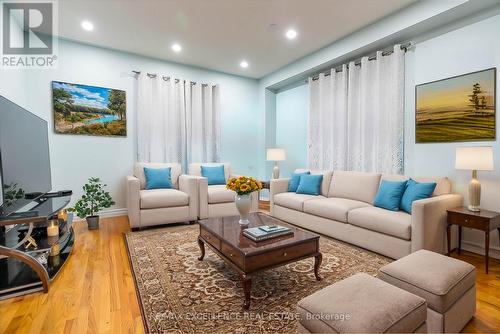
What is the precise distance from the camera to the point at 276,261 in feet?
5.91

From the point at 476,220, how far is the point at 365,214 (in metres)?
0.91

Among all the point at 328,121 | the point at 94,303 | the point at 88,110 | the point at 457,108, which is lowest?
the point at 94,303

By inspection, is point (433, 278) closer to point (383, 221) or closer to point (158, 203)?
point (383, 221)

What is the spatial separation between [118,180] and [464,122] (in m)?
4.79

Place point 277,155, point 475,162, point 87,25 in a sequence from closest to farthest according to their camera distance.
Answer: point 475,162
point 87,25
point 277,155

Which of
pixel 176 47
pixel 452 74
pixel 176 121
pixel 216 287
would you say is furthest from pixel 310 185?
pixel 176 47

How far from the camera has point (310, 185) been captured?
3695mm

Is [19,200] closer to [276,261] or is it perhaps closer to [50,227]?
[50,227]

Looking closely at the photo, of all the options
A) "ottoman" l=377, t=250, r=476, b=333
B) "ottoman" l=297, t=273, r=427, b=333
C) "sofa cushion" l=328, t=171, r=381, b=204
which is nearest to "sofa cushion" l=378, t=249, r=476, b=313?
"ottoman" l=377, t=250, r=476, b=333

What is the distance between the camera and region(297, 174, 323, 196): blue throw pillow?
12.1 ft

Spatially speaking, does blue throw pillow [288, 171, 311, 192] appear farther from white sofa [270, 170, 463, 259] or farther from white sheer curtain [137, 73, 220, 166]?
white sheer curtain [137, 73, 220, 166]

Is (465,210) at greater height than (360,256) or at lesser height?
greater

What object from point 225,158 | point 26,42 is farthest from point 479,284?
point 26,42

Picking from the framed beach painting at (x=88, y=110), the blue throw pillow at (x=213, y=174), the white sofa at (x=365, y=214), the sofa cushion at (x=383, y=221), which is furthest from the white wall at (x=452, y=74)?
the framed beach painting at (x=88, y=110)
